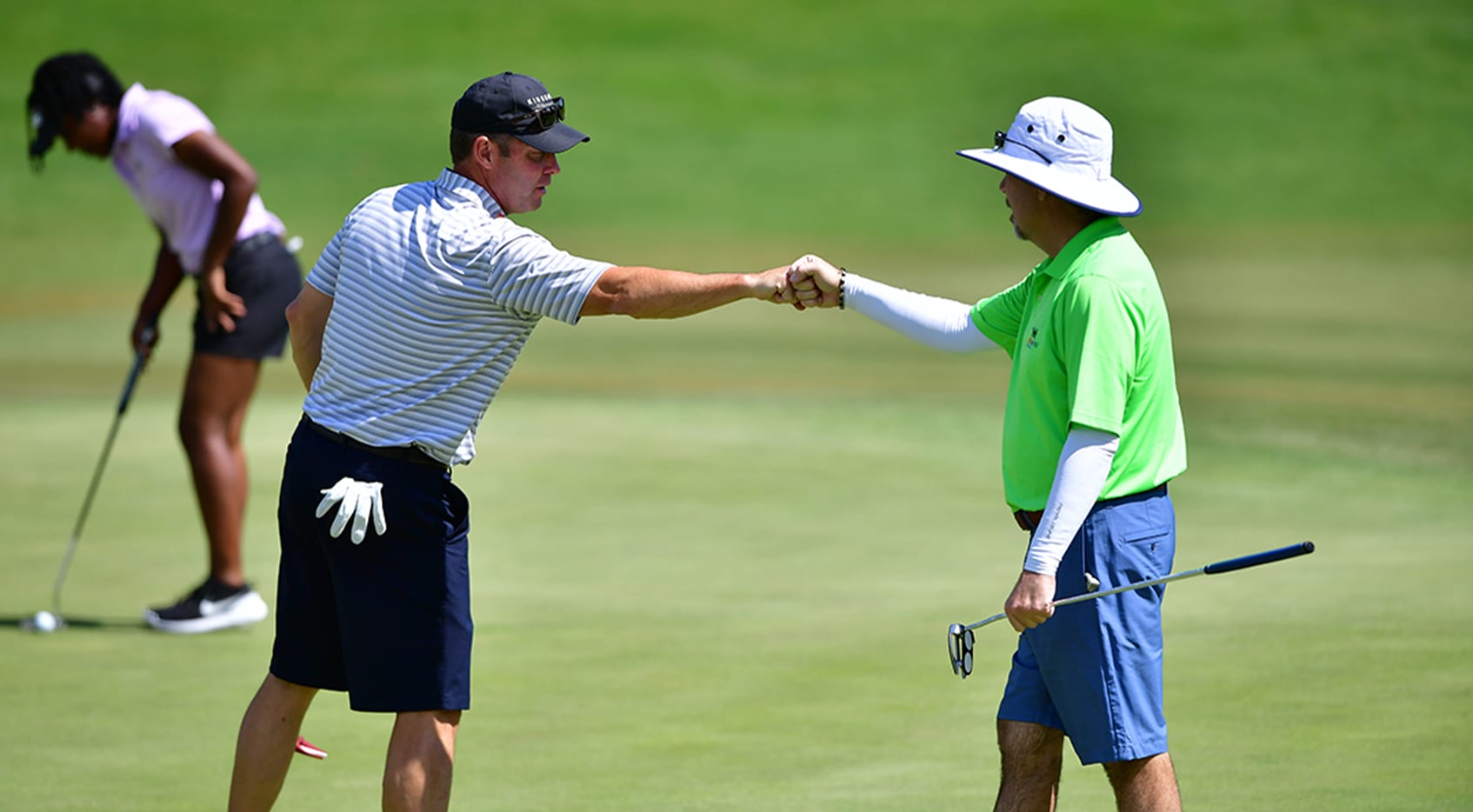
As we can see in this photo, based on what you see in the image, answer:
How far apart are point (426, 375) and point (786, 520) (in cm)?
554

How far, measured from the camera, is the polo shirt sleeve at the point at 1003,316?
4.76m

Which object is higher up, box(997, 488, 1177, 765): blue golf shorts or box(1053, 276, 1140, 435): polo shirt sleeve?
box(1053, 276, 1140, 435): polo shirt sleeve

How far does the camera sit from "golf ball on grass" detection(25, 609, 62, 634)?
24.7 ft

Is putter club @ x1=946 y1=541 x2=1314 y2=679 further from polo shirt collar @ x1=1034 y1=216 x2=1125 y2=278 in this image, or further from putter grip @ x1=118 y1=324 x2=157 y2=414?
putter grip @ x1=118 y1=324 x2=157 y2=414

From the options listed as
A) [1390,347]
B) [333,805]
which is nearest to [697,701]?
[333,805]

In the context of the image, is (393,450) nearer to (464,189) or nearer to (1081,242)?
(464,189)

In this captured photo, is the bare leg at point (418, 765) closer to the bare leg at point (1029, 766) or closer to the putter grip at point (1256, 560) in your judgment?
the bare leg at point (1029, 766)

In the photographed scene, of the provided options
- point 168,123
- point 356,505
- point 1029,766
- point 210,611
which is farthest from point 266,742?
point 168,123

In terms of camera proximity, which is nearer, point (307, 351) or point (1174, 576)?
point (1174, 576)

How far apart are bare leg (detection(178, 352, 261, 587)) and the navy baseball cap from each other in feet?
11.9

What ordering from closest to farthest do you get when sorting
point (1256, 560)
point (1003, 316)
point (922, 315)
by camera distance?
point (1256, 560) → point (1003, 316) → point (922, 315)

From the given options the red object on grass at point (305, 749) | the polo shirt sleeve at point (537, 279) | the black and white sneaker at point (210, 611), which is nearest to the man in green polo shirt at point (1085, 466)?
the polo shirt sleeve at point (537, 279)

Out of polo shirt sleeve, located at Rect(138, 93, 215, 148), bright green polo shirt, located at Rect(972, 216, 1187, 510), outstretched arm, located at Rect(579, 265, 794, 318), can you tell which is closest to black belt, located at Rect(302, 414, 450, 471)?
outstretched arm, located at Rect(579, 265, 794, 318)

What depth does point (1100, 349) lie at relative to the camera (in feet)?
13.3
